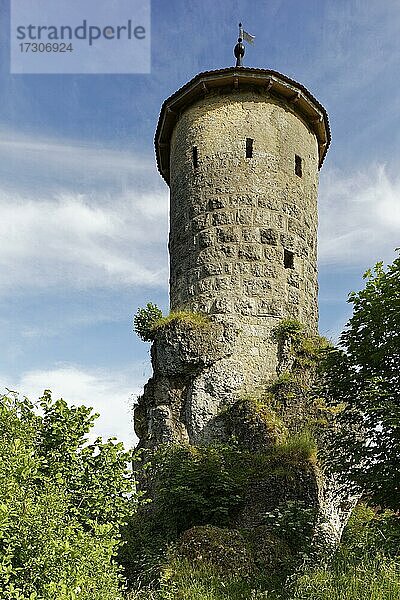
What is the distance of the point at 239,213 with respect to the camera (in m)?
14.7

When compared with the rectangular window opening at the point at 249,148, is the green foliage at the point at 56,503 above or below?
below

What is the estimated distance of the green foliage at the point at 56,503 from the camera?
5238mm

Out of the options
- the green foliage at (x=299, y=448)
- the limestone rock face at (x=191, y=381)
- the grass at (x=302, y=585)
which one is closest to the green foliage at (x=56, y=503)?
the grass at (x=302, y=585)

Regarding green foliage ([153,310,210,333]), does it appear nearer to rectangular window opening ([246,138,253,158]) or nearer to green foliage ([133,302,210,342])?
green foliage ([133,302,210,342])

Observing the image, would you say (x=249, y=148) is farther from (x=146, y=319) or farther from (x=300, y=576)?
(x=300, y=576)

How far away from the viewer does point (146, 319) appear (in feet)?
Result: 47.8

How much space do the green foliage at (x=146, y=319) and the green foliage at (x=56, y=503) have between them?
293 inches

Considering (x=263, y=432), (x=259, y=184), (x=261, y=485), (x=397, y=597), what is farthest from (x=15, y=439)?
(x=259, y=184)

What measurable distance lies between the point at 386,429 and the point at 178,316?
6.69 meters

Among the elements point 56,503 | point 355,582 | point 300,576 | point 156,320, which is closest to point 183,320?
point 156,320

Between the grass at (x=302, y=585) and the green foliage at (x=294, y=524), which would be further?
the green foliage at (x=294, y=524)

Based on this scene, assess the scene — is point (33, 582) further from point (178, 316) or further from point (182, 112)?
point (182, 112)

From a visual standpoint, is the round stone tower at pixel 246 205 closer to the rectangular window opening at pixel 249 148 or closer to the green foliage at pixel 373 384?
the rectangular window opening at pixel 249 148

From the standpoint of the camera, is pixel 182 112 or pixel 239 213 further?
pixel 182 112
